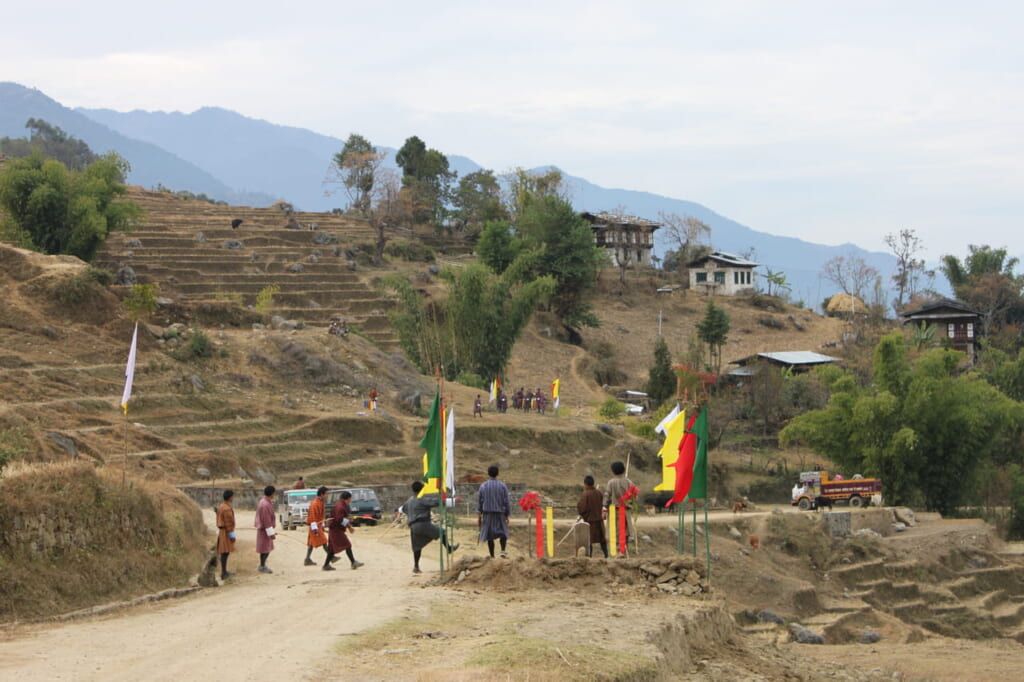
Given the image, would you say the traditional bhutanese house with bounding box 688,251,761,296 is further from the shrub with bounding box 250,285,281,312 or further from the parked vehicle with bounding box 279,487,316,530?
the parked vehicle with bounding box 279,487,316,530

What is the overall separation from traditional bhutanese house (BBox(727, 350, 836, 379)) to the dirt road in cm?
4918

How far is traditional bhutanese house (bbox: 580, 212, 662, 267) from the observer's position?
9762 cm

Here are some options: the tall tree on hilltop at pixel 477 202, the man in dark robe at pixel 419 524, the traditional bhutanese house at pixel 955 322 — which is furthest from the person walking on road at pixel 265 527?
the tall tree on hilltop at pixel 477 202

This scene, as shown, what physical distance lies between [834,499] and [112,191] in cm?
4290

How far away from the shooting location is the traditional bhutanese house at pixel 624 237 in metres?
97.6

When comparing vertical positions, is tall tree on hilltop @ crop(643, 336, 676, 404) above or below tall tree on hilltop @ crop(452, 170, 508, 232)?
below

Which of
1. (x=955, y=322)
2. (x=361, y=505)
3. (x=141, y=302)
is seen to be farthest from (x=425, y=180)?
(x=361, y=505)

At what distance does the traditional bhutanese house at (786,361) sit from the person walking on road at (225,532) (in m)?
49.7

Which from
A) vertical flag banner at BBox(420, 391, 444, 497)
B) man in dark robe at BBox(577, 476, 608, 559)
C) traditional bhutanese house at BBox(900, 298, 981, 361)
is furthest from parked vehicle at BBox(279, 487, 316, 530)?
traditional bhutanese house at BBox(900, 298, 981, 361)

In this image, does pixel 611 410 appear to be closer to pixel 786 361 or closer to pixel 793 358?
pixel 786 361

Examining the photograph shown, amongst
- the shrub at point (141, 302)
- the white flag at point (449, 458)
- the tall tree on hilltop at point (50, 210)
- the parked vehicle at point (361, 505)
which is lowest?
the parked vehicle at point (361, 505)

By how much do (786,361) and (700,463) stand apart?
51762mm

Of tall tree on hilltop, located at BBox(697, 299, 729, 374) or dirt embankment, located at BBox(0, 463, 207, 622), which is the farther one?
tall tree on hilltop, located at BBox(697, 299, 729, 374)

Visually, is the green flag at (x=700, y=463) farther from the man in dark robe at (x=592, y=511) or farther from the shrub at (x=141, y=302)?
the shrub at (x=141, y=302)
